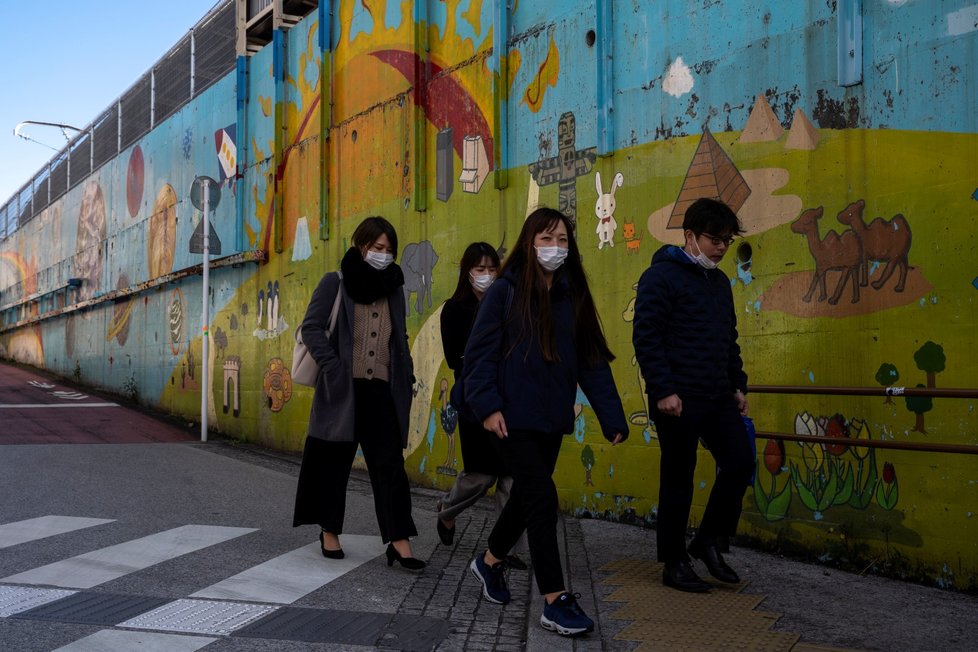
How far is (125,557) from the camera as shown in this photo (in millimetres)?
5535

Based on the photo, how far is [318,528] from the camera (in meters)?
6.66

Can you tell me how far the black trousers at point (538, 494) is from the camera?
4.12 meters

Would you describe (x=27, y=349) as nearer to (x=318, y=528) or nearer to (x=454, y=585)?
(x=318, y=528)

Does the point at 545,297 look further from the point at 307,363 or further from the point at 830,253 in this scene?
the point at 830,253

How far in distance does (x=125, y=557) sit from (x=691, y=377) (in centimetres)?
329

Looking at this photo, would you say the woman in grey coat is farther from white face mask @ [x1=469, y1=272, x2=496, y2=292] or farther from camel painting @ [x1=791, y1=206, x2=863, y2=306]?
camel painting @ [x1=791, y1=206, x2=863, y2=306]

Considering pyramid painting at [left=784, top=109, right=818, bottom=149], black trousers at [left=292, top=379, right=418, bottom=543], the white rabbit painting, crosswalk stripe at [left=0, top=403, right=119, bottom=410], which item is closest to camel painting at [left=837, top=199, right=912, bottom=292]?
pyramid painting at [left=784, top=109, right=818, bottom=149]

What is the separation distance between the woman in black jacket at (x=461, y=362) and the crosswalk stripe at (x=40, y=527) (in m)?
2.51

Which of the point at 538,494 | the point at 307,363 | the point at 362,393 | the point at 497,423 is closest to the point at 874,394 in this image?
the point at 538,494

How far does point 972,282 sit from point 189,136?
14.0 meters

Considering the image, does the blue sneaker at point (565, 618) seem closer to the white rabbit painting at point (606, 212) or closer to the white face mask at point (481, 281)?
the white face mask at point (481, 281)

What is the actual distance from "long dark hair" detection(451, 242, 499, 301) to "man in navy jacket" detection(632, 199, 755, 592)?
1.19 metres

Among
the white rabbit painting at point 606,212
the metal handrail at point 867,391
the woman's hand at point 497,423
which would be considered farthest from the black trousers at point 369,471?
the white rabbit painting at point 606,212

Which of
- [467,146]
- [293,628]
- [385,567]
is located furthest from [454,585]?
[467,146]
